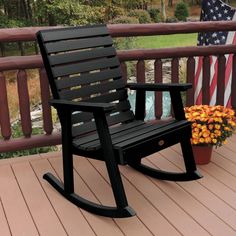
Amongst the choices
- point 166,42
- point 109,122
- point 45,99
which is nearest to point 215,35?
point 45,99

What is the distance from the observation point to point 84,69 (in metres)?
2.72

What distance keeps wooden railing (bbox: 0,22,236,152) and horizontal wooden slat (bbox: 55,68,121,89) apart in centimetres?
38

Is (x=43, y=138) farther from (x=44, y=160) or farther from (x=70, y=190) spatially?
(x=70, y=190)

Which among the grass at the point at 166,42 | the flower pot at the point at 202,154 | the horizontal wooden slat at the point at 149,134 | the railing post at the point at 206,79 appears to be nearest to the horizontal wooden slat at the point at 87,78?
the horizontal wooden slat at the point at 149,134

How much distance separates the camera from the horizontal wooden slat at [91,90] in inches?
103

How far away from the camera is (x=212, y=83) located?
16.1 feet

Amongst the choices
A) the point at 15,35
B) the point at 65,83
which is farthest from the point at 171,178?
the point at 15,35

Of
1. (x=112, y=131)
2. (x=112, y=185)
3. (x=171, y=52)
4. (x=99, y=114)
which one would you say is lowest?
(x=112, y=185)

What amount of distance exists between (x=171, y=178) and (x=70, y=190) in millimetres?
648

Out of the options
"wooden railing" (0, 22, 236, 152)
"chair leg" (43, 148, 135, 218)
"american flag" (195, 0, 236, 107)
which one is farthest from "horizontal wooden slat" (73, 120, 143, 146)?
"american flag" (195, 0, 236, 107)

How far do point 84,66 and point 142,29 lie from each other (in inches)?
26.3

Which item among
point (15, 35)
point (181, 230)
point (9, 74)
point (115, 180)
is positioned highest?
point (15, 35)

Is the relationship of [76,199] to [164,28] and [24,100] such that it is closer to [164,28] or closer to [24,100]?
[24,100]

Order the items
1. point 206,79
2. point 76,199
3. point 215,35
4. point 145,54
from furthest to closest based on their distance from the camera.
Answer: point 215,35 → point 206,79 → point 145,54 → point 76,199
